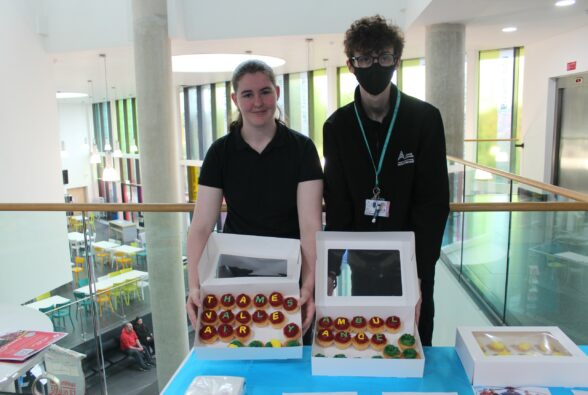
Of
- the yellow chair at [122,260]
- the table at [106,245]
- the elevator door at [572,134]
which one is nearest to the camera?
the elevator door at [572,134]

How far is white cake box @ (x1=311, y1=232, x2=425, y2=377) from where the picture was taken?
136cm

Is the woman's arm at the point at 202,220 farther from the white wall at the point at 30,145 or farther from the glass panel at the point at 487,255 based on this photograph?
the white wall at the point at 30,145

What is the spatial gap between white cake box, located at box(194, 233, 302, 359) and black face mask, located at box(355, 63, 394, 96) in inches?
24.7

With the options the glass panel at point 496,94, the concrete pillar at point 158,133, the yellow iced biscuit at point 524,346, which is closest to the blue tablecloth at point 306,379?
the yellow iced biscuit at point 524,346

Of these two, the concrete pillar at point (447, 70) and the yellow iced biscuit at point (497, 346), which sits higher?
the concrete pillar at point (447, 70)

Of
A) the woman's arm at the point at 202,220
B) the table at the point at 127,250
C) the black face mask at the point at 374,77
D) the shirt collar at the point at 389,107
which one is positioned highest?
the black face mask at the point at 374,77

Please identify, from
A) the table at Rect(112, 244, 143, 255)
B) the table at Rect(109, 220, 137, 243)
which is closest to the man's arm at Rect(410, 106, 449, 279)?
the table at Rect(112, 244, 143, 255)

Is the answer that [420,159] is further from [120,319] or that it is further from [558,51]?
[120,319]

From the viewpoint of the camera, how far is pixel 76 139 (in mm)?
21422

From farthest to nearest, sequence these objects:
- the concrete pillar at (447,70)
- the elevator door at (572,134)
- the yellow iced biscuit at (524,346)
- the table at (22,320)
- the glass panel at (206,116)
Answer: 1. the glass panel at (206,116)
2. the elevator door at (572,134)
3. the concrete pillar at (447,70)
4. the table at (22,320)
5. the yellow iced biscuit at (524,346)

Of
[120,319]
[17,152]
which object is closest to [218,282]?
[17,152]

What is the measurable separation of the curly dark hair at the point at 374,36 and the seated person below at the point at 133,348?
9.16m

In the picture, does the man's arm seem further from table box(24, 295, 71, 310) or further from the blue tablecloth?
table box(24, 295, 71, 310)

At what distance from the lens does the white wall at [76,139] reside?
2088 cm
